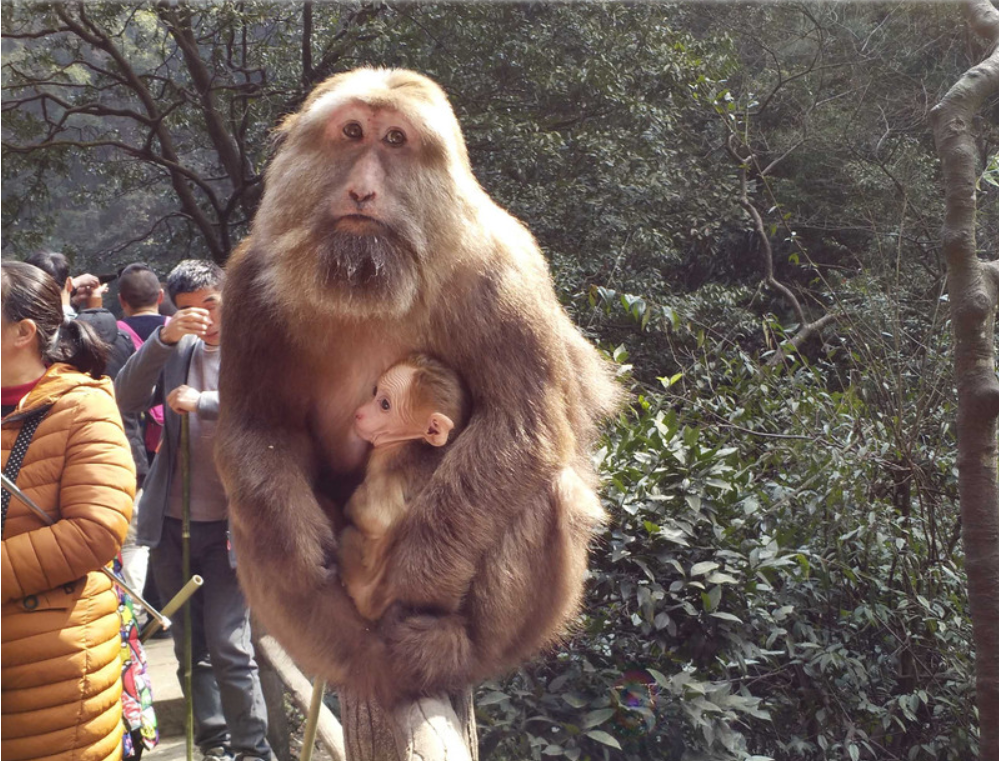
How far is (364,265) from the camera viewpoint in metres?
1.55

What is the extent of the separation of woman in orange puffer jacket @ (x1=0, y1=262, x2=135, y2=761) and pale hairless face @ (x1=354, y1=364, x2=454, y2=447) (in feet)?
3.08

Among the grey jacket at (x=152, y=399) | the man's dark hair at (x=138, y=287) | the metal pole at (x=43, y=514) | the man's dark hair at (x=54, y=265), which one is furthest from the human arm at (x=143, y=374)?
the man's dark hair at (x=138, y=287)

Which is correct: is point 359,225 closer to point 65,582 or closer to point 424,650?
point 424,650

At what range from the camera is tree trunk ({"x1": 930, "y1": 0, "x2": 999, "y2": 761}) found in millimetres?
2746

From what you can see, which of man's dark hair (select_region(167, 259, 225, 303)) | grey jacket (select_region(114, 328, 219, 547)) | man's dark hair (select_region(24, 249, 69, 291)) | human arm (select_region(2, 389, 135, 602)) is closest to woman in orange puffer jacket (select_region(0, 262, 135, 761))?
human arm (select_region(2, 389, 135, 602))

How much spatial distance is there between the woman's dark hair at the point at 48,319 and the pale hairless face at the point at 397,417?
1.11 meters

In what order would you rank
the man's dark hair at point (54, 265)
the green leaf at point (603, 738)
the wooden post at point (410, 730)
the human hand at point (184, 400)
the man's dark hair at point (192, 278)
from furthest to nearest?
1. the man's dark hair at point (54, 265)
2. the man's dark hair at point (192, 278)
3. the green leaf at point (603, 738)
4. the human hand at point (184, 400)
5. the wooden post at point (410, 730)

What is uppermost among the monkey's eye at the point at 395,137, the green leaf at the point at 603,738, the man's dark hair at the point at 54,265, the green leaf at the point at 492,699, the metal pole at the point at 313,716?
the monkey's eye at the point at 395,137

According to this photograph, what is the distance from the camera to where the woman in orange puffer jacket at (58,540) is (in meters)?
2.24

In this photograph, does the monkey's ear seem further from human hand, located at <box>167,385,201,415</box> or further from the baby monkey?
human hand, located at <box>167,385,201,415</box>

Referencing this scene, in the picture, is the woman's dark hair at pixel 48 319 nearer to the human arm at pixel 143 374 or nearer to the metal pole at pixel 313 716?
the human arm at pixel 143 374

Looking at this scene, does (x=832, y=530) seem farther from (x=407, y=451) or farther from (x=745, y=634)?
(x=407, y=451)

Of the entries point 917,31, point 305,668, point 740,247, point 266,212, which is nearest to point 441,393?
point 266,212

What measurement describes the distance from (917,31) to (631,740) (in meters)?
8.12
